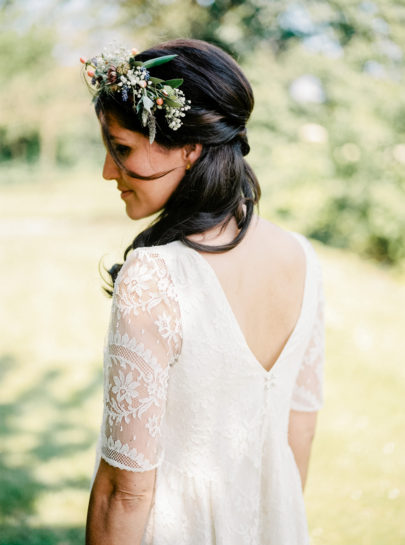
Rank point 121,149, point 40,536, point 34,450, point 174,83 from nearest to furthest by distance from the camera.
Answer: point 174,83
point 121,149
point 40,536
point 34,450

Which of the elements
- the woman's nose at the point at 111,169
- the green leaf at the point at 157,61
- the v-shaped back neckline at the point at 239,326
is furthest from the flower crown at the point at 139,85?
the v-shaped back neckline at the point at 239,326

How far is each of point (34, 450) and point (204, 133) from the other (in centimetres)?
344

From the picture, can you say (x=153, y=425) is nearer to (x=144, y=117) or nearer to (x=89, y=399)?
(x=144, y=117)

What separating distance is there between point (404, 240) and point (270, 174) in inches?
113

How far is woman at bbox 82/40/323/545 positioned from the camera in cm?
129

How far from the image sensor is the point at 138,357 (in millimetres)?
1264

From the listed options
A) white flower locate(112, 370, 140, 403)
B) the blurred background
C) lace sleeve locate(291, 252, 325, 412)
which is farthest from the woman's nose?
lace sleeve locate(291, 252, 325, 412)

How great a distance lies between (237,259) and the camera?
1415 mm

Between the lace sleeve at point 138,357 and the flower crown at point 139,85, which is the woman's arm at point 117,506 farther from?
the flower crown at point 139,85

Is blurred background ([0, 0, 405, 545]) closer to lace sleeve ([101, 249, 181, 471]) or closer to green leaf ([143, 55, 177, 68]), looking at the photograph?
green leaf ([143, 55, 177, 68])

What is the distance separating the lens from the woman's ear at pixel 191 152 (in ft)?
4.87

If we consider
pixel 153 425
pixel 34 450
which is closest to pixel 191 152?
pixel 153 425

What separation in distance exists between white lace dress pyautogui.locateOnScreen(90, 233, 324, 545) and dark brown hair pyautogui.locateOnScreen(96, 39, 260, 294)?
159 millimetres

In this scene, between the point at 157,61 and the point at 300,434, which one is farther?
the point at 300,434
